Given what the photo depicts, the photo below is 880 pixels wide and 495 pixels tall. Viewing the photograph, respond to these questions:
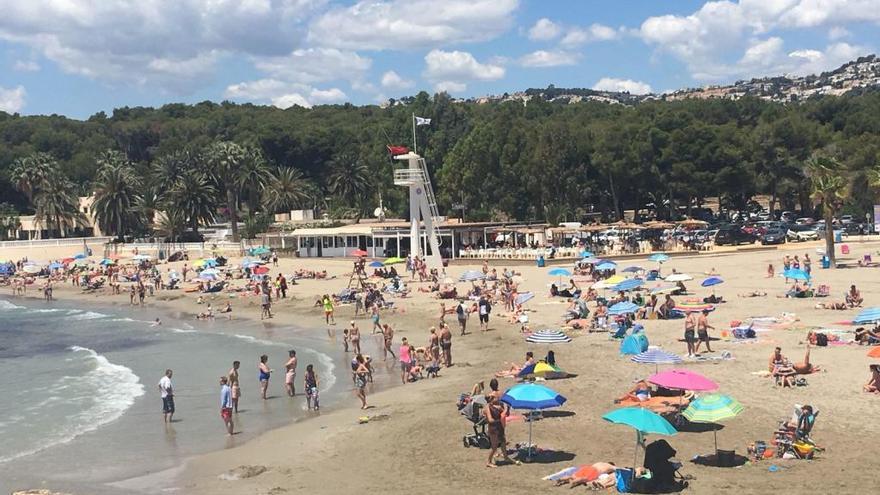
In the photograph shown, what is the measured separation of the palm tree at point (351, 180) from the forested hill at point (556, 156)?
0.39 ft

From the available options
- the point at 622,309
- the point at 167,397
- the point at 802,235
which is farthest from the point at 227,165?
the point at 167,397

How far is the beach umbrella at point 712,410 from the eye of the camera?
12.9 m

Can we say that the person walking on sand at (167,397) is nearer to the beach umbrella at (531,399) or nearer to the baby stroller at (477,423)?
the baby stroller at (477,423)

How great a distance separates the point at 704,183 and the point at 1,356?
4737 centimetres

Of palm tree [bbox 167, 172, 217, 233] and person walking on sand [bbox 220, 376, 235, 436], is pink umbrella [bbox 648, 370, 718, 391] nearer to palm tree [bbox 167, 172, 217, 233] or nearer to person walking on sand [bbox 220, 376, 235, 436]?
person walking on sand [bbox 220, 376, 235, 436]

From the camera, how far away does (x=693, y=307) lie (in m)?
27.4

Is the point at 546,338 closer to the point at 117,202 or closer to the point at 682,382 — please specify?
the point at 682,382

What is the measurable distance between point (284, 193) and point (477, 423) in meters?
70.6

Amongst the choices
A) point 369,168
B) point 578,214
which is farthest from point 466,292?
point 369,168

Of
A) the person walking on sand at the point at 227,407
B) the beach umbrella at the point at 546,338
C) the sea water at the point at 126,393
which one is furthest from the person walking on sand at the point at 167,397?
the beach umbrella at the point at 546,338

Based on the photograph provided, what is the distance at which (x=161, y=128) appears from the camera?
386ft

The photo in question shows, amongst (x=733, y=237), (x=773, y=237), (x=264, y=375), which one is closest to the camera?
(x=264, y=375)

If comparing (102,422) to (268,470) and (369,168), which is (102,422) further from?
Answer: (369,168)

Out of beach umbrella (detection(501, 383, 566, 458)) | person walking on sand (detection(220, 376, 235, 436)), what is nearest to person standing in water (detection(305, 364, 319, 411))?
person walking on sand (detection(220, 376, 235, 436))
